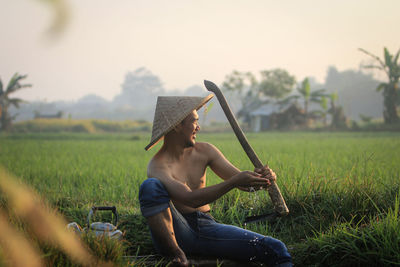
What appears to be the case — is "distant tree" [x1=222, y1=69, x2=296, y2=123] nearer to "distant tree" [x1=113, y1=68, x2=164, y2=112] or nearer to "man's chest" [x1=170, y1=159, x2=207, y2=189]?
"man's chest" [x1=170, y1=159, x2=207, y2=189]

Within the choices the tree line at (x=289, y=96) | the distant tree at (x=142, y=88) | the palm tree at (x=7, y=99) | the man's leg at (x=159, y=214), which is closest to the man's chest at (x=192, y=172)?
the man's leg at (x=159, y=214)

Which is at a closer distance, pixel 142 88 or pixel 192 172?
pixel 192 172

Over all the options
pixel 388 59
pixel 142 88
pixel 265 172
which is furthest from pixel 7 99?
pixel 142 88

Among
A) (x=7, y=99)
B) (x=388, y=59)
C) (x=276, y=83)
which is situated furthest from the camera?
(x=276, y=83)

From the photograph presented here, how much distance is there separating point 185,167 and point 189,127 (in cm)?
28

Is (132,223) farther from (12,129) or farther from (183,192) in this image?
(12,129)

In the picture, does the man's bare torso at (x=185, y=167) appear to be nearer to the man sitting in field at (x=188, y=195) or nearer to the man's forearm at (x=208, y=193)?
the man sitting in field at (x=188, y=195)

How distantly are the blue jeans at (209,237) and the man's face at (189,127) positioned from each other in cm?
36

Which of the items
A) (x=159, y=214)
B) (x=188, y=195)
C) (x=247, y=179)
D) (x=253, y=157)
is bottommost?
(x=159, y=214)

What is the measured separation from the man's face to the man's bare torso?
5.0 inches

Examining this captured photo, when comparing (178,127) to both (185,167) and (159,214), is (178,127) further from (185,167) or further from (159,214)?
(159,214)

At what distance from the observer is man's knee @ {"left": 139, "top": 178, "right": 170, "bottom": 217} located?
215 cm

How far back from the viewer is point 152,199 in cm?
214

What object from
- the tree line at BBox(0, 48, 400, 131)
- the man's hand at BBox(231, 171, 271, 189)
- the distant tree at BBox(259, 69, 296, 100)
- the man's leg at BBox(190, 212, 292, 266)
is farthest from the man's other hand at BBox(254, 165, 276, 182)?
the distant tree at BBox(259, 69, 296, 100)
